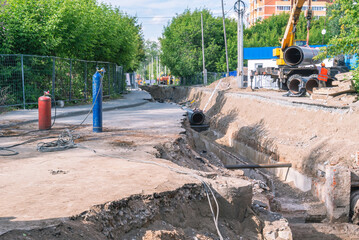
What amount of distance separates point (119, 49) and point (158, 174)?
2448 centimetres

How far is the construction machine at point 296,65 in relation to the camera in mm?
21781

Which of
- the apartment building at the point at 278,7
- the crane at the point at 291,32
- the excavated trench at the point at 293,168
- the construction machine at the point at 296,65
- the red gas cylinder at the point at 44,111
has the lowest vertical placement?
the excavated trench at the point at 293,168

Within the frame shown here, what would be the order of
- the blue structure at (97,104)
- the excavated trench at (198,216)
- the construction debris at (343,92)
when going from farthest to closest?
the construction debris at (343,92)
the blue structure at (97,104)
the excavated trench at (198,216)

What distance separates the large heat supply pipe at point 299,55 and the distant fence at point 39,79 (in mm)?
11554

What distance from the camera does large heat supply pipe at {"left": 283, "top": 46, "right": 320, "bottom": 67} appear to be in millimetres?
22500

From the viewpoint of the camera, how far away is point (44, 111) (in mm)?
10070

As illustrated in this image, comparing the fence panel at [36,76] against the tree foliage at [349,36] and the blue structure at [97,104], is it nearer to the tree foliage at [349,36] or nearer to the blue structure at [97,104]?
the blue structure at [97,104]

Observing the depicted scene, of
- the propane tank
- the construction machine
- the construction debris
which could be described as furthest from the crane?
the propane tank

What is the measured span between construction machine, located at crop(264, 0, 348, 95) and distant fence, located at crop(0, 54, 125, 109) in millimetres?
11300

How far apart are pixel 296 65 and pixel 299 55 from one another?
847 mm

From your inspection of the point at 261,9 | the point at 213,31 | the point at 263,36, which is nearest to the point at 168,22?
the point at 213,31

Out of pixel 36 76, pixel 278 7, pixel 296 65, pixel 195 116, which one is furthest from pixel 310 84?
pixel 278 7

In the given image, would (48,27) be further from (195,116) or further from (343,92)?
(343,92)

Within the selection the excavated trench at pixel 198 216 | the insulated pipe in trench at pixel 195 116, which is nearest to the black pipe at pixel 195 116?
the insulated pipe in trench at pixel 195 116
